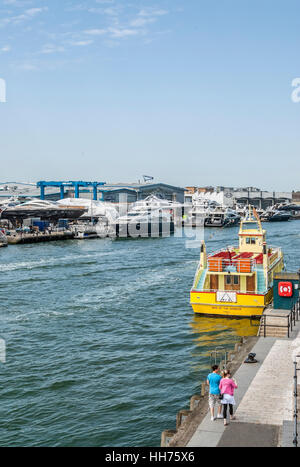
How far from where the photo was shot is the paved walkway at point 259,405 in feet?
46.9

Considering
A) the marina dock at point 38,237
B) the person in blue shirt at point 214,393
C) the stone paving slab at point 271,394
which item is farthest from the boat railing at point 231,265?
the marina dock at point 38,237

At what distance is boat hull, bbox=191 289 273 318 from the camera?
1265 inches

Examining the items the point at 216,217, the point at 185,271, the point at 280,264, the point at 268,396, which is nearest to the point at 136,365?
the point at 268,396

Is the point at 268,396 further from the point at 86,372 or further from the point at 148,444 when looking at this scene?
the point at 86,372

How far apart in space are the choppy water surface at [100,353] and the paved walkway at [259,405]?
319 centimetres

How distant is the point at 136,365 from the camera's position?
→ 25625mm

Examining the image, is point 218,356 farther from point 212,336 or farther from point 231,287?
point 231,287

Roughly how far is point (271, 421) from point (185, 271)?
1558 inches

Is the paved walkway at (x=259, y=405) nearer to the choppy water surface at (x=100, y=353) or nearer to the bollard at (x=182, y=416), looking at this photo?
the bollard at (x=182, y=416)

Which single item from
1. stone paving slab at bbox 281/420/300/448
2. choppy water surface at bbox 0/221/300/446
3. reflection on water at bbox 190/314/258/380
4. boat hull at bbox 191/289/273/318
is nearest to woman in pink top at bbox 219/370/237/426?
stone paving slab at bbox 281/420/300/448

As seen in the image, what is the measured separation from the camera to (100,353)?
90.3 feet

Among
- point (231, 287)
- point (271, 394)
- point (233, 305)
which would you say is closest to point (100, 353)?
point (233, 305)

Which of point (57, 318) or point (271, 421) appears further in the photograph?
point (57, 318)

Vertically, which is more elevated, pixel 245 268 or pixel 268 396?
pixel 245 268
